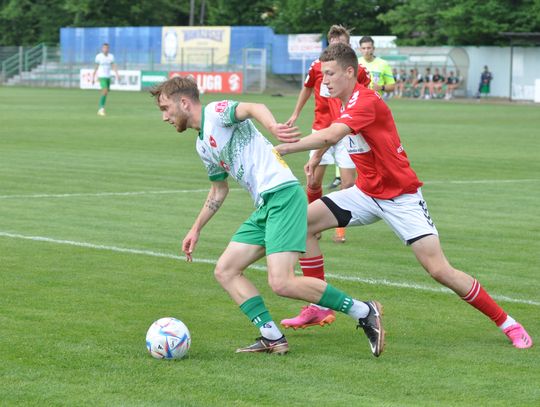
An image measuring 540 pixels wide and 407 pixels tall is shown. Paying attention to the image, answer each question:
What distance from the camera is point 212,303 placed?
9008mm

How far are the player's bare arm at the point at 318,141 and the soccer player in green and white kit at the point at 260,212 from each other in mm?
232

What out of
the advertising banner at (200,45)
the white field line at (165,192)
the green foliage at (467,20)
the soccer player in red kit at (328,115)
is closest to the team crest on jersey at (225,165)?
the soccer player in red kit at (328,115)

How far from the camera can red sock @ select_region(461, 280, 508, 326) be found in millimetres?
7719

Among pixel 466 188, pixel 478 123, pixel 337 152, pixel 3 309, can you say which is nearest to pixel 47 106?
pixel 478 123

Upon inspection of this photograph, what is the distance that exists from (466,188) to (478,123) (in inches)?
772

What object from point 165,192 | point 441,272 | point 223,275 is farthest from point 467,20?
point 223,275

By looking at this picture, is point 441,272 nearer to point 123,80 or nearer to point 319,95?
point 319,95

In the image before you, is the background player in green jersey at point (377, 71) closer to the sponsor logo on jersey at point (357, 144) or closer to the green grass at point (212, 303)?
the green grass at point (212, 303)

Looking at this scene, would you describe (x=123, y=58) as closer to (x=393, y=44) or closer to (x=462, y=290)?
(x=393, y=44)

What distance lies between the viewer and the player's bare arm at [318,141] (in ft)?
22.7

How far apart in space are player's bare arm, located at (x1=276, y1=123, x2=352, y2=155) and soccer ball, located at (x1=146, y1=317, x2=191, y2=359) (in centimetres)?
122

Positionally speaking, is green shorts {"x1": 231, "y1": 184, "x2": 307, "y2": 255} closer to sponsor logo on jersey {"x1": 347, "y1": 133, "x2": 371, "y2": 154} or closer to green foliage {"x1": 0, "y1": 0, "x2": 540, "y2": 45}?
sponsor logo on jersey {"x1": 347, "y1": 133, "x2": 371, "y2": 154}

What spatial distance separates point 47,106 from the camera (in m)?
43.8

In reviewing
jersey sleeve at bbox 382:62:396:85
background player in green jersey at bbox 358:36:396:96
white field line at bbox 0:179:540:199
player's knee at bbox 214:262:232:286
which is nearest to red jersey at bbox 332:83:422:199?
player's knee at bbox 214:262:232:286
